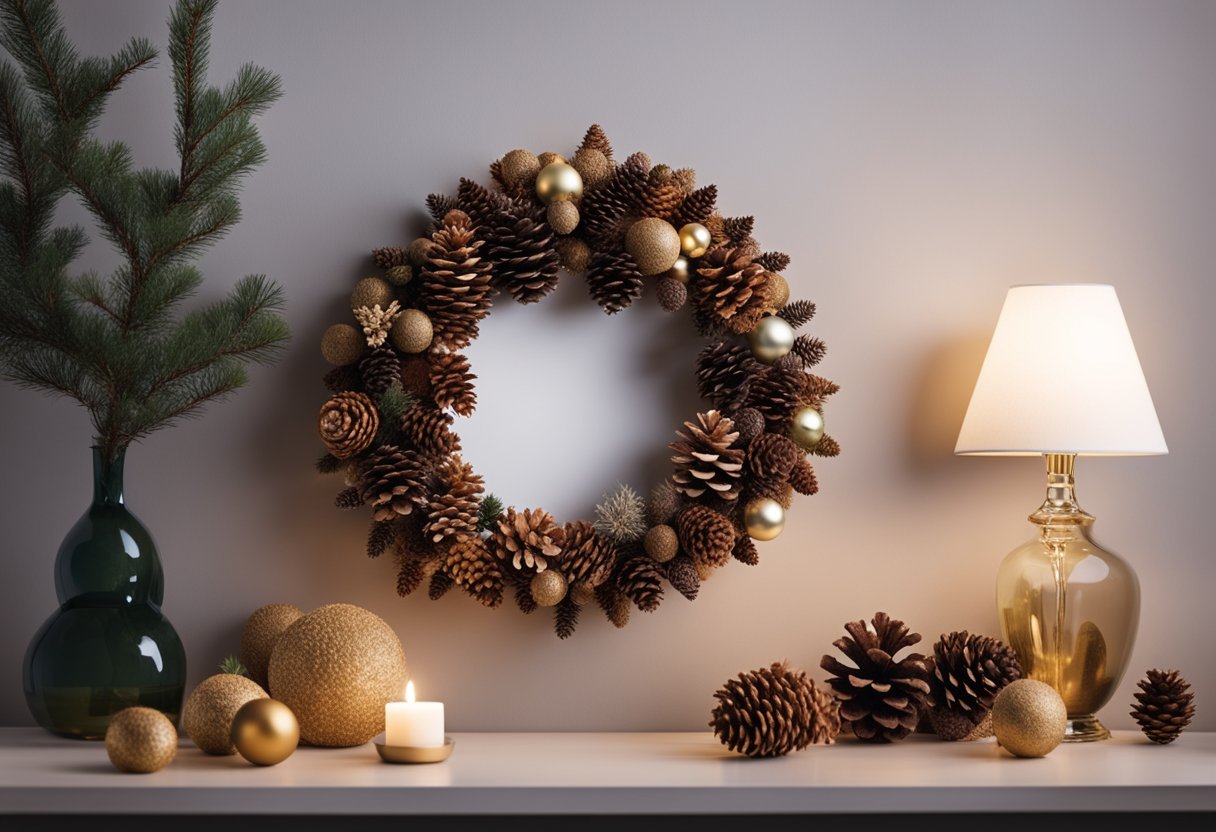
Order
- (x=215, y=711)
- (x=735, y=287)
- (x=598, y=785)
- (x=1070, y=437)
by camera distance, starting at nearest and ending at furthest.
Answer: (x=598, y=785) → (x=215, y=711) → (x=1070, y=437) → (x=735, y=287)

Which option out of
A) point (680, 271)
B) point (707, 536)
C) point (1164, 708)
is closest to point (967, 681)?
point (1164, 708)

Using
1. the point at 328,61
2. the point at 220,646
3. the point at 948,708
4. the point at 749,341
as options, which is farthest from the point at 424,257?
the point at 948,708

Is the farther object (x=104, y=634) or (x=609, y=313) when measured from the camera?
(x=609, y=313)

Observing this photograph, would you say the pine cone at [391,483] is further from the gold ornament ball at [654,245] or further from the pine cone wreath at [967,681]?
the pine cone wreath at [967,681]

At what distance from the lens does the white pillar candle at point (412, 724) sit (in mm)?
1088

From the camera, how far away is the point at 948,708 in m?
1.25

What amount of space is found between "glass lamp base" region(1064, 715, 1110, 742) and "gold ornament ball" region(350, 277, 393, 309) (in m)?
0.97

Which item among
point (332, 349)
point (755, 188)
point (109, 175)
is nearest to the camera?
point (109, 175)

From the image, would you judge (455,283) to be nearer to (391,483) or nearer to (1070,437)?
(391,483)

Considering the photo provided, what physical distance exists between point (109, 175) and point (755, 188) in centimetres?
79

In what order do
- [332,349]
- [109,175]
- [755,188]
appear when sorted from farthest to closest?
[755,188] < [332,349] < [109,175]

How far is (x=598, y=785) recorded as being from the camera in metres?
1.00

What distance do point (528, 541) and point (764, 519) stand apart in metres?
0.29

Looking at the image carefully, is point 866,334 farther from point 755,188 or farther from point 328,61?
point 328,61
